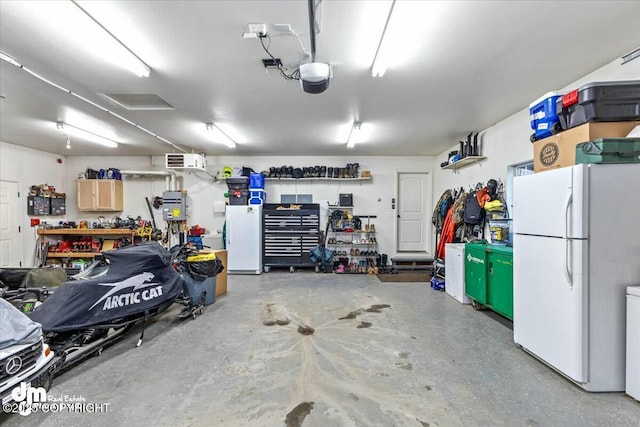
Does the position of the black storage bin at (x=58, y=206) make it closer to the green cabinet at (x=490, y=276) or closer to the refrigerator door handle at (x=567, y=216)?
the green cabinet at (x=490, y=276)

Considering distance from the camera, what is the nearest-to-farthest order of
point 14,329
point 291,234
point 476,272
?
point 14,329 < point 476,272 < point 291,234

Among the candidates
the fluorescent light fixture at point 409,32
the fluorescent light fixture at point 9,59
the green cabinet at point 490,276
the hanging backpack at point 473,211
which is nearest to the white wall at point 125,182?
the fluorescent light fixture at point 9,59

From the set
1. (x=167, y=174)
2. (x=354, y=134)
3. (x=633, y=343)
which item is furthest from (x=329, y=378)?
(x=167, y=174)

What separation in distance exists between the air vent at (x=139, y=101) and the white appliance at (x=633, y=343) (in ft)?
16.3

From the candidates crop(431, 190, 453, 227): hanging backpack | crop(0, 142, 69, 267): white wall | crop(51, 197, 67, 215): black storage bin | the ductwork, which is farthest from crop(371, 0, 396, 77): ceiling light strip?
crop(51, 197, 67, 215): black storage bin

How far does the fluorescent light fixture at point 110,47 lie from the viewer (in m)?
2.02

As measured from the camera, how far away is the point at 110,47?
2.26 m

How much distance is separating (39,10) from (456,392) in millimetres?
4043

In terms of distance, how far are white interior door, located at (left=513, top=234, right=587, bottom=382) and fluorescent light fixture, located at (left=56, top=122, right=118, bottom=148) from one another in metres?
6.52

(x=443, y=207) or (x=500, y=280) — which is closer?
(x=500, y=280)

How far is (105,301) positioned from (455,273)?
450cm

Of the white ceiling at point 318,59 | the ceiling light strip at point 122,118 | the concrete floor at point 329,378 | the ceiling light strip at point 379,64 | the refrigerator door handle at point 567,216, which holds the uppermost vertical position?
the ceiling light strip at point 122,118

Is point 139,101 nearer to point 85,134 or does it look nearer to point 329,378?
point 85,134

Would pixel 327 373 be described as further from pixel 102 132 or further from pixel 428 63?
pixel 102 132
